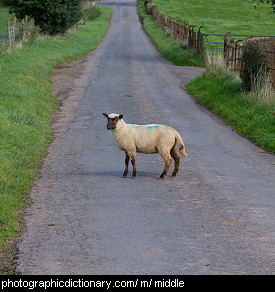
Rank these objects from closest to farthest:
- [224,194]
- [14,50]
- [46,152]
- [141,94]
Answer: [224,194] → [46,152] → [141,94] → [14,50]

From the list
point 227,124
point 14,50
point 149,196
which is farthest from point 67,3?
point 149,196

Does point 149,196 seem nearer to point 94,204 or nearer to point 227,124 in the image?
point 94,204

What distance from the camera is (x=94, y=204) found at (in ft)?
30.7

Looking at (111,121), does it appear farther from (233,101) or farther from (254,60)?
A: (254,60)

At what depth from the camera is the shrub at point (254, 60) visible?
18641mm

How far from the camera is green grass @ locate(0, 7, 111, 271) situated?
941 centimetres

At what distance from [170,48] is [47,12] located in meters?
8.40

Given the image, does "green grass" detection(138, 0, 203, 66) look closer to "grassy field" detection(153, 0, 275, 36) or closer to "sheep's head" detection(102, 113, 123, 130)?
"grassy field" detection(153, 0, 275, 36)

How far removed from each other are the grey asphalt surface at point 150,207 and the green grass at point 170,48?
15505 mm

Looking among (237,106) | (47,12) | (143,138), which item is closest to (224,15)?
(47,12)

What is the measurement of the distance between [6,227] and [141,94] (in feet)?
50.0

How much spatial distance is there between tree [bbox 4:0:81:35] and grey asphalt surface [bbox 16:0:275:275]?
788 inches

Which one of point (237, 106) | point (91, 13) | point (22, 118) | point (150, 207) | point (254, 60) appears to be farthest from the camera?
point (91, 13)

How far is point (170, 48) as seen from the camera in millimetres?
39312
